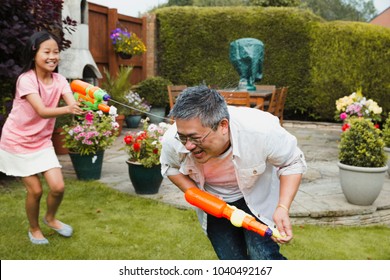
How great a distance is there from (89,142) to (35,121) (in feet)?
6.46

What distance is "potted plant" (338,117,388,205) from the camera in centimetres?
457

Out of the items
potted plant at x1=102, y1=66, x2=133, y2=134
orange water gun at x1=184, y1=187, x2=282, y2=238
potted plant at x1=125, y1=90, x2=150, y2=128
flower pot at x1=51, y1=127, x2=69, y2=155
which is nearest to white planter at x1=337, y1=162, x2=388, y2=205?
orange water gun at x1=184, y1=187, x2=282, y2=238

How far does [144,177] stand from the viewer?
16.7ft

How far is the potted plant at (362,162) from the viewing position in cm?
457

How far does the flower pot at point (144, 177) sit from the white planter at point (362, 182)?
75.2 inches

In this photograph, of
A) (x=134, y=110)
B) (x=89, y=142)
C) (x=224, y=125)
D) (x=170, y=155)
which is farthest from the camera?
(x=134, y=110)

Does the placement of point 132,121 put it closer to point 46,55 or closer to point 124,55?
point 124,55

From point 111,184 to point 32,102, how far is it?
7.76ft

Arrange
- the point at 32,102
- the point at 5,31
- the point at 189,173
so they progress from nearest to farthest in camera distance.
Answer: the point at 189,173, the point at 32,102, the point at 5,31

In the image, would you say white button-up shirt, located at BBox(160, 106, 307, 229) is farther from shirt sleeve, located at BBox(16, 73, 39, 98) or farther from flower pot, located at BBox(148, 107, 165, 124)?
flower pot, located at BBox(148, 107, 165, 124)

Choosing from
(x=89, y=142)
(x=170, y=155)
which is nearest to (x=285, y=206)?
(x=170, y=155)
